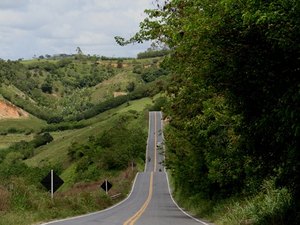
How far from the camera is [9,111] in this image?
17950cm

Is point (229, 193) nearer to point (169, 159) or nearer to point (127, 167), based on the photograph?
point (169, 159)

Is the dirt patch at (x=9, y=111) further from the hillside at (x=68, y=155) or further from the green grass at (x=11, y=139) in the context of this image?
the green grass at (x=11, y=139)

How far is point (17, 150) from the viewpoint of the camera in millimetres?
128375

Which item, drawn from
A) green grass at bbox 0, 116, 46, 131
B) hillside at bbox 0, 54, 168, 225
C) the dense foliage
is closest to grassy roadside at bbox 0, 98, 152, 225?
hillside at bbox 0, 54, 168, 225

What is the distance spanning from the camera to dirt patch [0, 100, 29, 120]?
176250 millimetres

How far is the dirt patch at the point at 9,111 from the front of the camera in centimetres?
→ 17625

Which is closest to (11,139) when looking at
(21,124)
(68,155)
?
(21,124)

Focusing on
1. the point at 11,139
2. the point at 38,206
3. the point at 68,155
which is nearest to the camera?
the point at 38,206

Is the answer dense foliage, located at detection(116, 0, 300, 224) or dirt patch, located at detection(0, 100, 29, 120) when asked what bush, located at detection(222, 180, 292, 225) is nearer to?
dense foliage, located at detection(116, 0, 300, 224)

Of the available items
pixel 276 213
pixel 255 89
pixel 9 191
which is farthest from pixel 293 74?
pixel 9 191

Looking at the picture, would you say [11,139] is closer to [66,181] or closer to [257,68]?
[66,181]

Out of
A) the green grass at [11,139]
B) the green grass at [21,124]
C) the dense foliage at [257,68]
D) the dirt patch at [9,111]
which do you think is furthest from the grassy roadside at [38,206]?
the dirt patch at [9,111]

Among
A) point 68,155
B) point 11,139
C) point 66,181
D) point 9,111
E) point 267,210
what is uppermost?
point 267,210

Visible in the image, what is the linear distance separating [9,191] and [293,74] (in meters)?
17.4
